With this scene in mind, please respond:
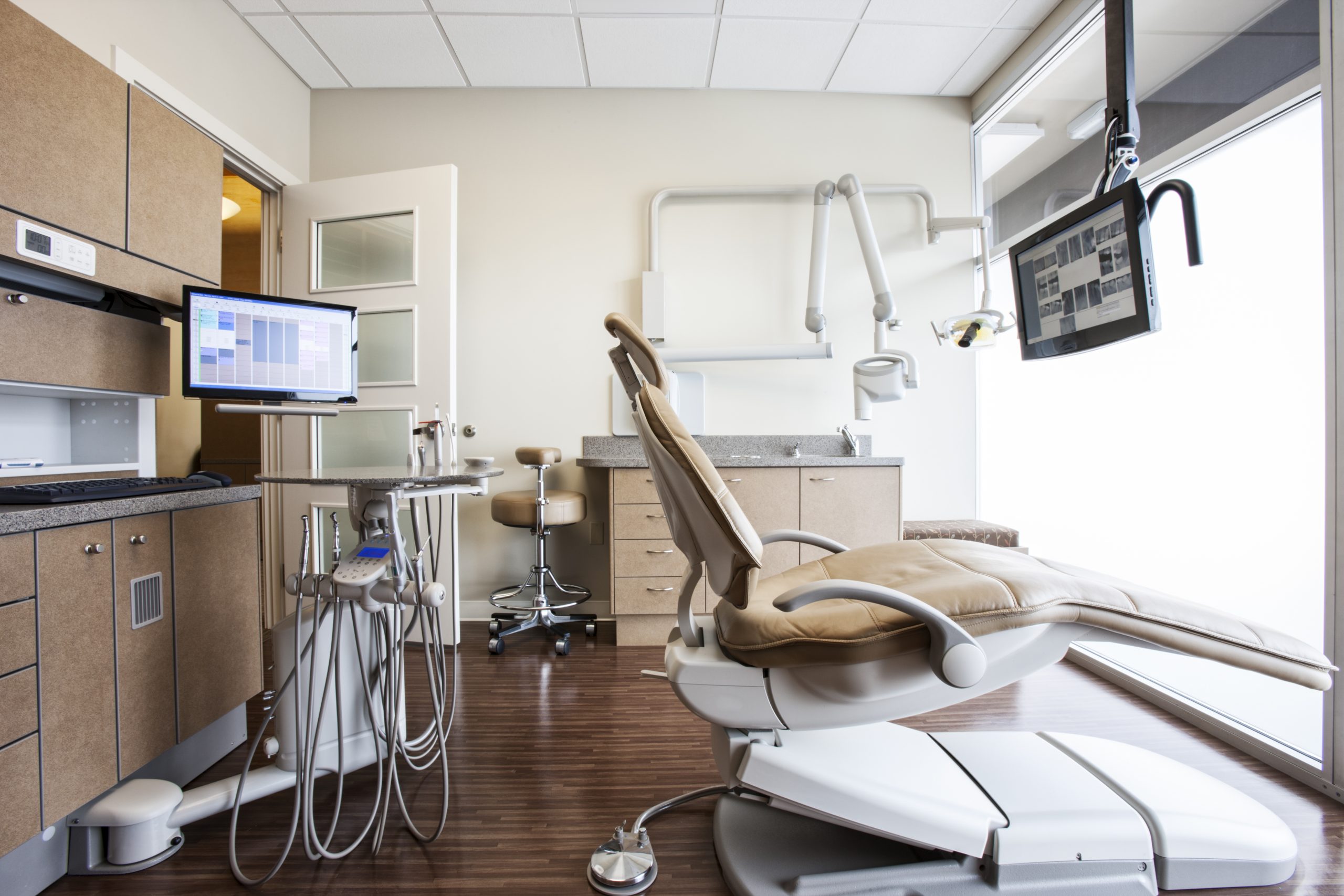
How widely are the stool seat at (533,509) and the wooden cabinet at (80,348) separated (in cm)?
130

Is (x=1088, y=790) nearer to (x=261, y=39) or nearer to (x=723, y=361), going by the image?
(x=723, y=361)

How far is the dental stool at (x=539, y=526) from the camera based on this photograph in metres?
2.67

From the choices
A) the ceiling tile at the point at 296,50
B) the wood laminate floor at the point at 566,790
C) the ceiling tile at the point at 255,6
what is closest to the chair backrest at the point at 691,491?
the wood laminate floor at the point at 566,790

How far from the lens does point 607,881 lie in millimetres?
1184

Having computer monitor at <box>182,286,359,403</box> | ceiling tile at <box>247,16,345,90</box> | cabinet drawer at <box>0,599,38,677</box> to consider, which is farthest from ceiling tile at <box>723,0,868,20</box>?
cabinet drawer at <box>0,599,38,677</box>

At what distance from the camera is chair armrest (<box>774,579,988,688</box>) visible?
3.13 feet

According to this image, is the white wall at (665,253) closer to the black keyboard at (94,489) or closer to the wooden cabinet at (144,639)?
the black keyboard at (94,489)

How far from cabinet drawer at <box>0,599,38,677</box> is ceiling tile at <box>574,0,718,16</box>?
282cm

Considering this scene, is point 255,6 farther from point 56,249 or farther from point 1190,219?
point 1190,219

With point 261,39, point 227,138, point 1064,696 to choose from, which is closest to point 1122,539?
point 1064,696

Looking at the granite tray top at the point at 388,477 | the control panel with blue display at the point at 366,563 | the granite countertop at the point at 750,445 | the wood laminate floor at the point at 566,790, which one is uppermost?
the granite countertop at the point at 750,445

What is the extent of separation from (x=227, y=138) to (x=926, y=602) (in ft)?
10.7

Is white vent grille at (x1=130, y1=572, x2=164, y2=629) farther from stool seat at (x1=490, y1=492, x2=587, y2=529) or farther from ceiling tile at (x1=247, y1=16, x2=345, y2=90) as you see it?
ceiling tile at (x1=247, y1=16, x2=345, y2=90)

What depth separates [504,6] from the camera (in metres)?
2.60
